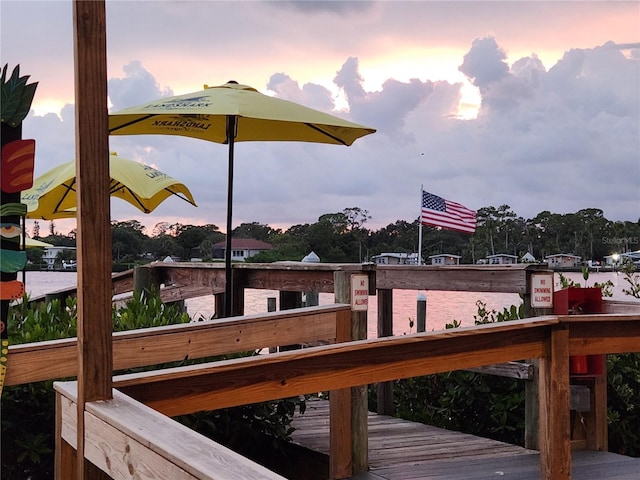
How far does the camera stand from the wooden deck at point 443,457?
4160mm

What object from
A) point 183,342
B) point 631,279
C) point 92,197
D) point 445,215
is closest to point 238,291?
point 183,342

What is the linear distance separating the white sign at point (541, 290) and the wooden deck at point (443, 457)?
95cm

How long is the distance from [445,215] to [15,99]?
33.2 ft

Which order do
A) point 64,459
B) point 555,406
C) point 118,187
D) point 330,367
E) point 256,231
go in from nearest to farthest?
point 64,459 → point 330,367 → point 555,406 → point 118,187 → point 256,231

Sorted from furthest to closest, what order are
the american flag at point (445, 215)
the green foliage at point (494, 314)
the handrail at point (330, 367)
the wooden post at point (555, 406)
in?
the american flag at point (445, 215), the green foliage at point (494, 314), the wooden post at point (555, 406), the handrail at point (330, 367)

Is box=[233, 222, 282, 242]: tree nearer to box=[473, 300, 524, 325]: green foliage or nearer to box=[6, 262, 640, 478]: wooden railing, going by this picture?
box=[473, 300, 524, 325]: green foliage

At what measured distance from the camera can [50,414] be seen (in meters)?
3.69

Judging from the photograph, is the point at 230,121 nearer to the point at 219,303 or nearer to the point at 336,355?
the point at 219,303

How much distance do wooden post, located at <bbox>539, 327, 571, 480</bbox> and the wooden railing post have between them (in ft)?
9.40

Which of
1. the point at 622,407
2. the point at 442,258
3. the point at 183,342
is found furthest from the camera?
the point at 442,258

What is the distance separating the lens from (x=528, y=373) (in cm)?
481

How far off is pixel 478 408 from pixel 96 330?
15.1 ft

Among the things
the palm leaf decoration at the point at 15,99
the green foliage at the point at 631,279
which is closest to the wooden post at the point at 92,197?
the palm leaf decoration at the point at 15,99

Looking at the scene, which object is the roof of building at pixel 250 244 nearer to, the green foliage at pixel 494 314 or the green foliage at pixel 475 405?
the green foliage at pixel 494 314
